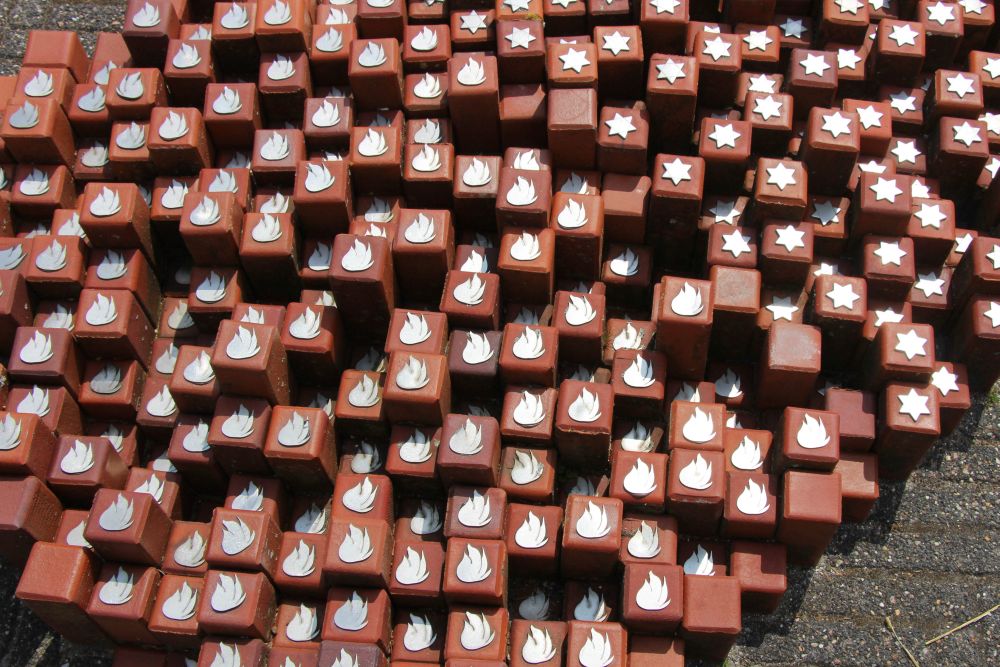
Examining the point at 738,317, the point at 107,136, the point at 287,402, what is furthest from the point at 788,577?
the point at 107,136

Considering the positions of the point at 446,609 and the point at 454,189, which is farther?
the point at 454,189

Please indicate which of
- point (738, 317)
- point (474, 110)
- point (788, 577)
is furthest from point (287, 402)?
point (788, 577)

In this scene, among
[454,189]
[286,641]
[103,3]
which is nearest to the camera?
[286,641]

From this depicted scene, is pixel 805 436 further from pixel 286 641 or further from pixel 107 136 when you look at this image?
pixel 107 136

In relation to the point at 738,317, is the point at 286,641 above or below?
below

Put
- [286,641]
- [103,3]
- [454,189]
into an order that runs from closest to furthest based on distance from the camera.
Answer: [286,641] → [454,189] → [103,3]

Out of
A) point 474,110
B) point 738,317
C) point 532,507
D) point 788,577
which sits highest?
point 474,110
